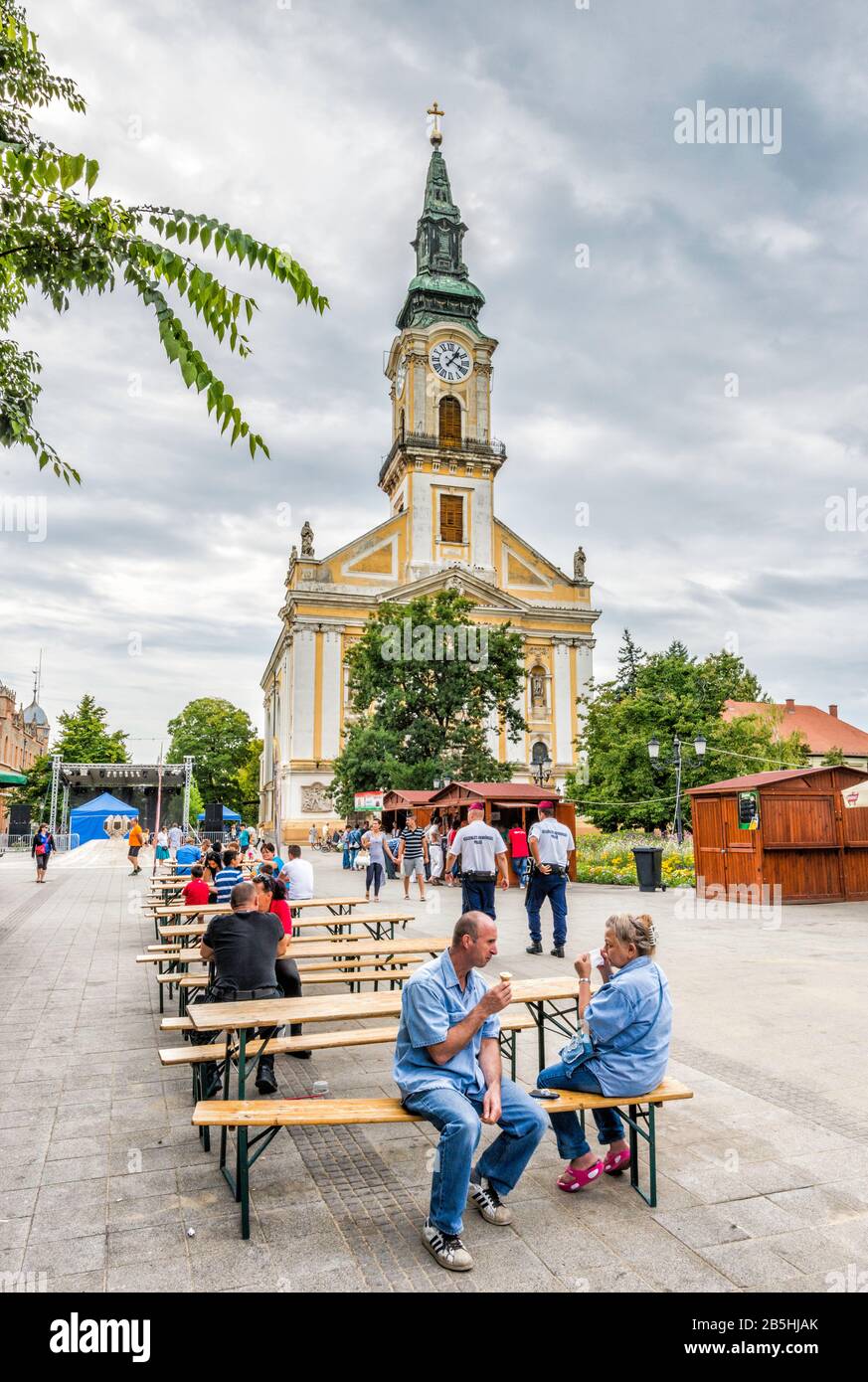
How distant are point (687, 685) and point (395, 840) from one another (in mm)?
20305

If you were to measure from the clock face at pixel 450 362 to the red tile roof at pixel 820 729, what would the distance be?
3802cm

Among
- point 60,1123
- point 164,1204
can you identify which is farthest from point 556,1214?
point 60,1123

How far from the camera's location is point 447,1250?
3.53 m

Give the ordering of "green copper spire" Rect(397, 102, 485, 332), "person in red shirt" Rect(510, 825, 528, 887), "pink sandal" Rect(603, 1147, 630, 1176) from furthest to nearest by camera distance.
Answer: "green copper spire" Rect(397, 102, 485, 332), "person in red shirt" Rect(510, 825, 528, 887), "pink sandal" Rect(603, 1147, 630, 1176)

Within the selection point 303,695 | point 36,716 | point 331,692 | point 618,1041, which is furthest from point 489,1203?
point 36,716

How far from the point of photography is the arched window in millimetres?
58219

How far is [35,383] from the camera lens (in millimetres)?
6117

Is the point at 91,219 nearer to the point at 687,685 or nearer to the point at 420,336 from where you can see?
the point at 687,685

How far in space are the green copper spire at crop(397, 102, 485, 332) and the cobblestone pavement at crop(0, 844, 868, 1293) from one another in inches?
2357

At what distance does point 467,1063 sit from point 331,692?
49.4 m

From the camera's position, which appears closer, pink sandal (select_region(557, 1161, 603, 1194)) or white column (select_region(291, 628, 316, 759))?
pink sandal (select_region(557, 1161, 603, 1194))

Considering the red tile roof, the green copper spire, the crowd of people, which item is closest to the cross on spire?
the green copper spire

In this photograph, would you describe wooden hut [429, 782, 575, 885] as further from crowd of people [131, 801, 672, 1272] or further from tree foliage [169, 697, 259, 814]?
tree foliage [169, 697, 259, 814]

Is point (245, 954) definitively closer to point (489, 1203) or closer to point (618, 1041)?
point (489, 1203)
